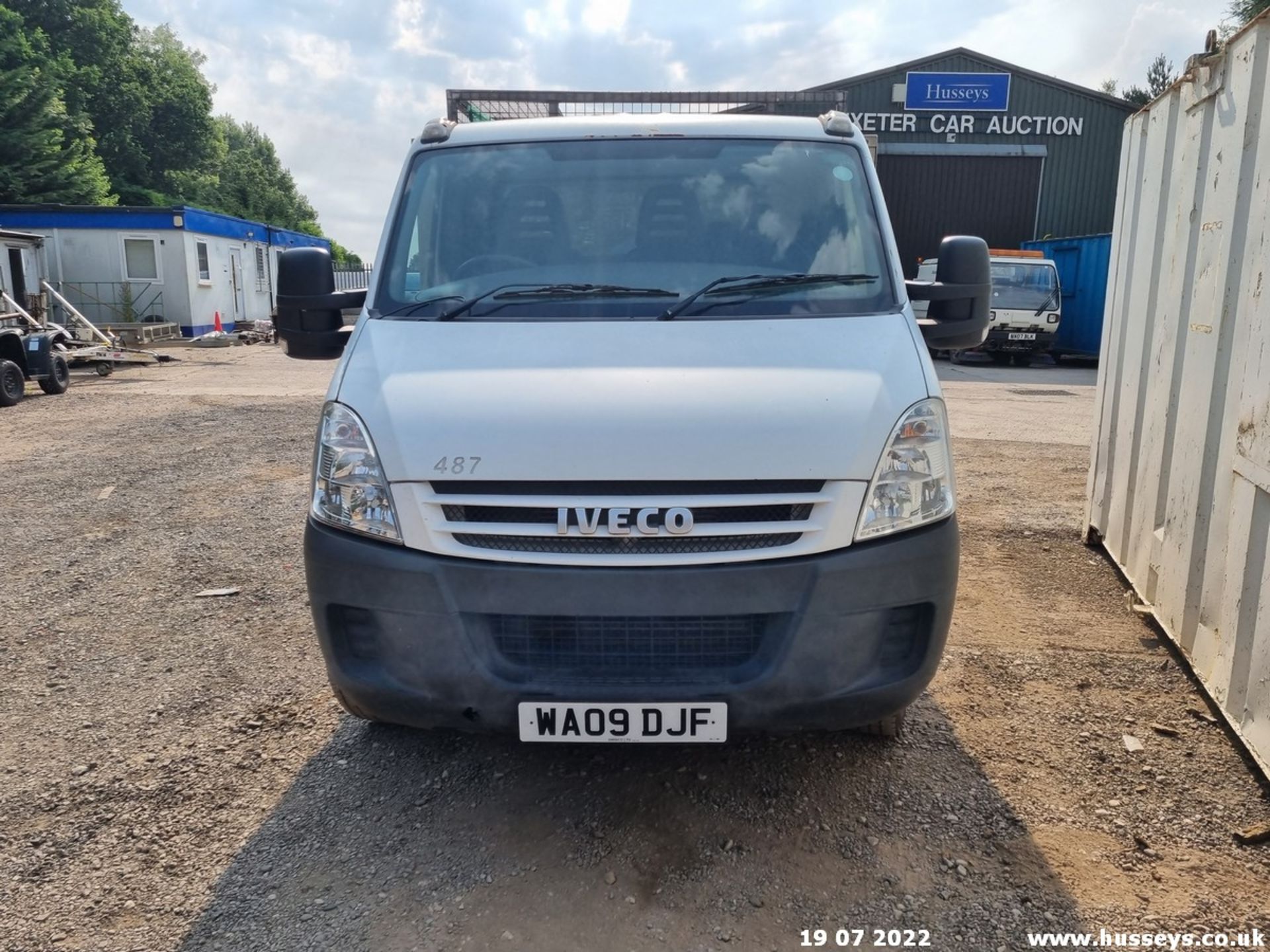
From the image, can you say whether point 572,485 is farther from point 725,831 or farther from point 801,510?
point 725,831

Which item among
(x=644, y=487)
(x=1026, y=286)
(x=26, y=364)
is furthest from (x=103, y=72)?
(x=644, y=487)

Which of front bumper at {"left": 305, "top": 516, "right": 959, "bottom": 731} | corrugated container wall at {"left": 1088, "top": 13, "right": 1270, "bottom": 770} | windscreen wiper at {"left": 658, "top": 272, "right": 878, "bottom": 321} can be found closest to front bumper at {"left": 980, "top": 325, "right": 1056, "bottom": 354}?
corrugated container wall at {"left": 1088, "top": 13, "right": 1270, "bottom": 770}

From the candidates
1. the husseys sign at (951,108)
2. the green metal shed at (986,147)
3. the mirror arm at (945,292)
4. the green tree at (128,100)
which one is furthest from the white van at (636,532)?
the green tree at (128,100)

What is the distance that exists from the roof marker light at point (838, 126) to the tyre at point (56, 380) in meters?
13.6

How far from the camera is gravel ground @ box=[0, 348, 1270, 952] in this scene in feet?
8.73

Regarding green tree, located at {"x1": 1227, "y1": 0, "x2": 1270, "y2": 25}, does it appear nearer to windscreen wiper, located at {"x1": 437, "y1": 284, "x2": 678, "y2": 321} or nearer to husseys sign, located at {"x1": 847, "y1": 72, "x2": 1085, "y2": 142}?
husseys sign, located at {"x1": 847, "y1": 72, "x2": 1085, "y2": 142}

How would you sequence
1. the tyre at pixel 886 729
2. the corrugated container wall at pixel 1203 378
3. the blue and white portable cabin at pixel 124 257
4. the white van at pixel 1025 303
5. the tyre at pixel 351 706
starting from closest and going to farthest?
the tyre at pixel 351 706 → the tyre at pixel 886 729 → the corrugated container wall at pixel 1203 378 → the white van at pixel 1025 303 → the blue and white portable cabin at pixel 124 257

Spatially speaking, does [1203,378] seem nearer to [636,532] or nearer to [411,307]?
[636,532]

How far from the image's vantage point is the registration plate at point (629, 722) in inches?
105

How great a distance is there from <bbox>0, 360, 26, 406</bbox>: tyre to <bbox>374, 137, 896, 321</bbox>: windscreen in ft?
37.2

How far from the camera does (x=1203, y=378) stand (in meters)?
4.14

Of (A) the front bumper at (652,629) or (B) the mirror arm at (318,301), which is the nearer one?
(A) the front bumper at (652,629)

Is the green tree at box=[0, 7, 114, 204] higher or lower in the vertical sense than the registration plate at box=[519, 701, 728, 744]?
higher

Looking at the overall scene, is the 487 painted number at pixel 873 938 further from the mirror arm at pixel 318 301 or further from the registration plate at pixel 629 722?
the mirror arm at pixel 318 301
